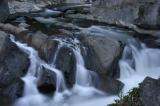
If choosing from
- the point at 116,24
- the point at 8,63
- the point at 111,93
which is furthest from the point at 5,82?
the point at 116,24

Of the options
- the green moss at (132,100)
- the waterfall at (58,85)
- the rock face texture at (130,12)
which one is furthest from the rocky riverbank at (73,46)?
the green moss at (132,100)

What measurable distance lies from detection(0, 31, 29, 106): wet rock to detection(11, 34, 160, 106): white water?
25 cm

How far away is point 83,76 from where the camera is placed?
45.0ft

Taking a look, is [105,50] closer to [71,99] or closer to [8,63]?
→ [71,99]

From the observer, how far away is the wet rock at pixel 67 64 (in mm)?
13579

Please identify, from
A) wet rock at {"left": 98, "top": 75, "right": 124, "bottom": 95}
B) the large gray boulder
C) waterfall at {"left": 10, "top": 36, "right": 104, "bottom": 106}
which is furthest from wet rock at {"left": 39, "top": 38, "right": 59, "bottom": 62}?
wet rock at {"left": 98, "top": 75, "right": 124, "bottom": 95}

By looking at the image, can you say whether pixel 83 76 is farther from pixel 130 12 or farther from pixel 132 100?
pixel 130 12

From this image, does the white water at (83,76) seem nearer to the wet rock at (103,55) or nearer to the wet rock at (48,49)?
the wet rock at (48,49)

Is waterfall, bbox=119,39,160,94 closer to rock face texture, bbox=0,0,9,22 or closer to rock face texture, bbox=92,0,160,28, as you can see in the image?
rock face texture, bbox=92,0,160,28

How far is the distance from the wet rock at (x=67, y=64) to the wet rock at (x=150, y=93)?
15.7ft

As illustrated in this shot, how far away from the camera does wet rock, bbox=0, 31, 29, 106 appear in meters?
12.6

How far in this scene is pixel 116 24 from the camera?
2044 cm

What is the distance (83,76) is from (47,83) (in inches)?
58.4

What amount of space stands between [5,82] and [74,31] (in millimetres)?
5363
